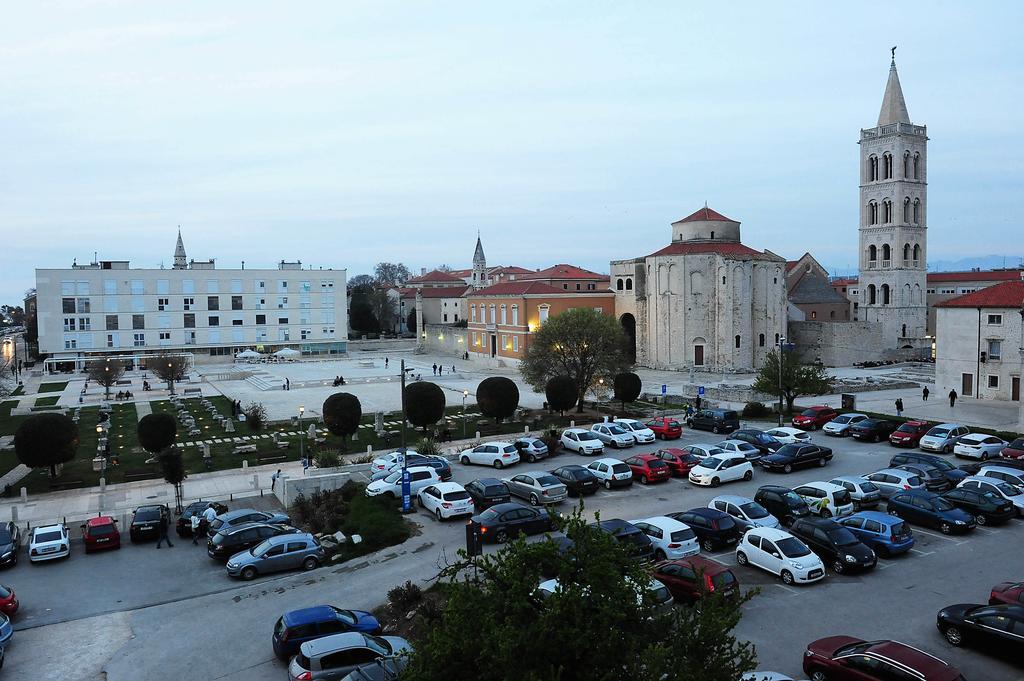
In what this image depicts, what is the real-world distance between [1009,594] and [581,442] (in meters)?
17.8

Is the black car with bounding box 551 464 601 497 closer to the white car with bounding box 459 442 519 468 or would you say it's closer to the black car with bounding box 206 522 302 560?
the white car with bounding box 459 442 519 468

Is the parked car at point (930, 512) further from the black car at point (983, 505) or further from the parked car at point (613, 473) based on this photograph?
the parked car at point (613, 473)

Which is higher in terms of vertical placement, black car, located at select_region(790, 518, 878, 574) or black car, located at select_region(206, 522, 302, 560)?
black car, located at select_region(790, 518, 878, 574)

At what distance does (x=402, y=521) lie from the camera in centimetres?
2203

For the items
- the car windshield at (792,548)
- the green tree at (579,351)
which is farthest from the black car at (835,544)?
the green tree at (579,351)

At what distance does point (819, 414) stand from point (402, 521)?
23139 millimetres

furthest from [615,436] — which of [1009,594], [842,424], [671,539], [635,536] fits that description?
[1009,594]

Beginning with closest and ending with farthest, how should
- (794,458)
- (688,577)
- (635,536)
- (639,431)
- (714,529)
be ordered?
(688,577) → (635,536) → (714,529) → (794,458) → (639,431)

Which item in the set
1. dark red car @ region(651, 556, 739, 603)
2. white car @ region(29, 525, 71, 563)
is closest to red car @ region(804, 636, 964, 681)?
dark red car @ region(651, 556, 739, 603)

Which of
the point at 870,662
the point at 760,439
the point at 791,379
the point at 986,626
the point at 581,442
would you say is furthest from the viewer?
the point at 791,379

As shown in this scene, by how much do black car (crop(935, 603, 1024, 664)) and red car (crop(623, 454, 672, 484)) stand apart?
12.4m

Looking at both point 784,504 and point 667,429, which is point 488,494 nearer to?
point 784,504

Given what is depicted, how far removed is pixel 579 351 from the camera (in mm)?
41094

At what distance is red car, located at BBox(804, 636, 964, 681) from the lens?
1080cm
